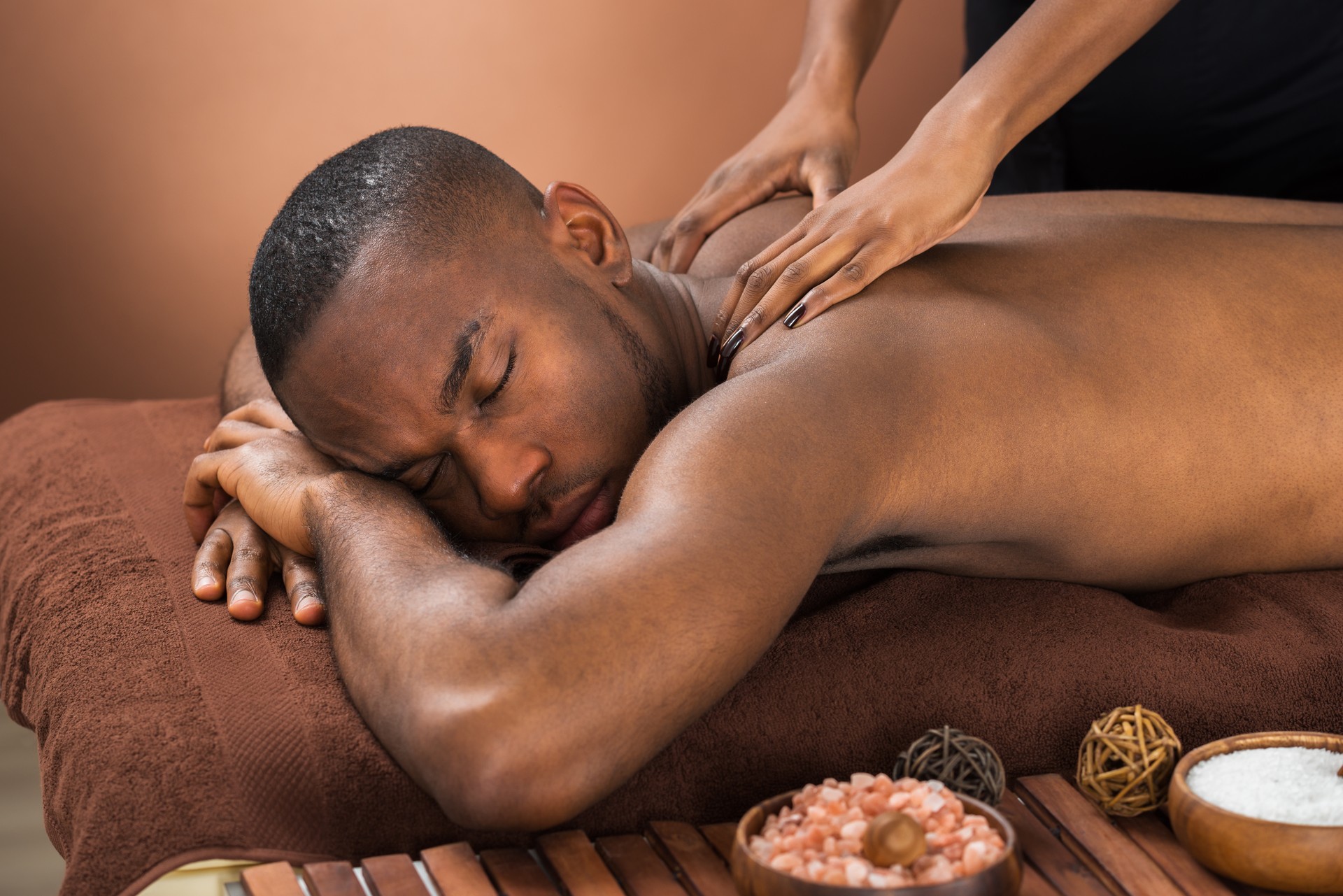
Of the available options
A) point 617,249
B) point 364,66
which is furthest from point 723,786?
point 364,66

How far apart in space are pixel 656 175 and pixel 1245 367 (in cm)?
220

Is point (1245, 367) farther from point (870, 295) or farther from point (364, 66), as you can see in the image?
point (364, 66)

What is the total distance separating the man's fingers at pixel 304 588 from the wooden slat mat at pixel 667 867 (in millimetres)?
341

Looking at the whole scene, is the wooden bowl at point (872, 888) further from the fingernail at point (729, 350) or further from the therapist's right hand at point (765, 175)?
the therapist's right hand at point (765, 175)

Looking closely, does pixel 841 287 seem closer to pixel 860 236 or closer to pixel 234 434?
pixel 860 236

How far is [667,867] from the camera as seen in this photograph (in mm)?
1075

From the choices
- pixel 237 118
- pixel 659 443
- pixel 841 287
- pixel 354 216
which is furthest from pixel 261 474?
pixel 237 118

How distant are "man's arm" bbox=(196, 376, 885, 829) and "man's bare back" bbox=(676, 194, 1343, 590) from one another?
7cm

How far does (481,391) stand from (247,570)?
360 millimetres

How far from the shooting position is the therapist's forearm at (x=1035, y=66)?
1.49 meters

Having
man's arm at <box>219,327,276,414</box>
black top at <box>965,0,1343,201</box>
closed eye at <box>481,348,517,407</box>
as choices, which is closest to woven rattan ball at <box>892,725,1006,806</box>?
closed eye at <box>481,348,517,407</box>

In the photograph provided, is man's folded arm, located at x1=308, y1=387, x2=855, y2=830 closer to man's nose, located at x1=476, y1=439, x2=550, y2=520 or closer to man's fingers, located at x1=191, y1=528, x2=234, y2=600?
man's nose, located at x1=476, y1=439, x2=550, y2=520

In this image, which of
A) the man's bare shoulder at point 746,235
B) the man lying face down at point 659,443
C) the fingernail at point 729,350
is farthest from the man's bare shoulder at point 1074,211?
the fingernail at point 729,350

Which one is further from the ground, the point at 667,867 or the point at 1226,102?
the point at 1226,102
